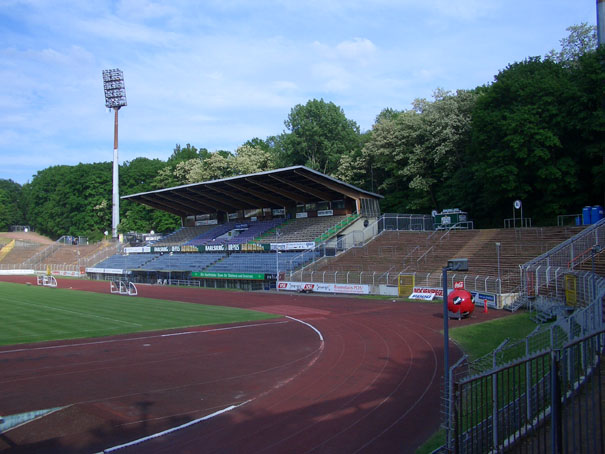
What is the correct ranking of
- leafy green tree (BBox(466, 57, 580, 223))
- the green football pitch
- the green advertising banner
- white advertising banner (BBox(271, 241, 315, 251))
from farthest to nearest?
1. white advertising banner (BBox(271, 241, 315, 251))
2. the green advertising banner
3. leafy green tree (BBox(466, 57, 580, 223))
4. the green football pitch

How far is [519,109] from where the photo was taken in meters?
43.8

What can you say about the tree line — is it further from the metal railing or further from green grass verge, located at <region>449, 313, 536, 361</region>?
the metal railing

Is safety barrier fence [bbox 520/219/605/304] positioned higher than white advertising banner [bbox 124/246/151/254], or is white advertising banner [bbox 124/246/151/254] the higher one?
white advertising banner [bbox 124/246/151/254]

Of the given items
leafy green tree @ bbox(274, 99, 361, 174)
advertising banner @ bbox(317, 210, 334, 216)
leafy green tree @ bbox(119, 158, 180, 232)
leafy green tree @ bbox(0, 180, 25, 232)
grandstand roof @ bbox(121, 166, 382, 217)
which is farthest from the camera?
leafy green tree @ bbox(0, 180, 25, 232)

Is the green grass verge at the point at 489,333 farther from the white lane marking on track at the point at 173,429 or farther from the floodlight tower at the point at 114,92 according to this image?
the floodlight tower at the point at 114,92

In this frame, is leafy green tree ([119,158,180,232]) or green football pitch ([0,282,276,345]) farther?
leafy green tree ([119,158,180,232])

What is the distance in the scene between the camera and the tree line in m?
42.2

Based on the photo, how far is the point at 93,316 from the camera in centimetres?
2956

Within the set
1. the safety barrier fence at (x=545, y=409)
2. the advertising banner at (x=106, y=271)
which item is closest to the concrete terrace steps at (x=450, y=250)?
the safety barrier fence at (x=545, y=409)

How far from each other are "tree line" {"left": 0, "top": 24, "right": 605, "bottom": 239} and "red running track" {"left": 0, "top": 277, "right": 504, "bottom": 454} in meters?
26.0

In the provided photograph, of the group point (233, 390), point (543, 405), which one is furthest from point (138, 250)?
point (543, 405)

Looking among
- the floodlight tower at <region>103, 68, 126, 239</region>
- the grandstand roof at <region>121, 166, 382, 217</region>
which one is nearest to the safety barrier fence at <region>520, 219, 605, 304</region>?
the grandstand roof at <region>121, 166, 382, 217</region>

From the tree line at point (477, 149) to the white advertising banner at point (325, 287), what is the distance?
16696 mm

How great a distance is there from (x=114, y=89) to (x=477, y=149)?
64.0 m
